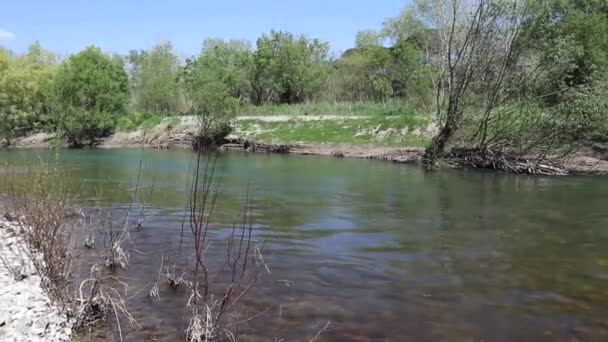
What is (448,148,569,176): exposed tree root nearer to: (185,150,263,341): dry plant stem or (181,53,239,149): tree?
(185,150,263,341): dry plant stem

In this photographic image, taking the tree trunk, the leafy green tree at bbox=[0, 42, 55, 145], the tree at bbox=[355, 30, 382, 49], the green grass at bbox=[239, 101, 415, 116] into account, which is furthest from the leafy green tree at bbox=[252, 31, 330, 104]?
the tree trunk

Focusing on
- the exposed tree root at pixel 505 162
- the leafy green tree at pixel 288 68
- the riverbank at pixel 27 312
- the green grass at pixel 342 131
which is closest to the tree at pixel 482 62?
the exposed tree root at pixel 505 162

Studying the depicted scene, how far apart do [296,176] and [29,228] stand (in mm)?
19648

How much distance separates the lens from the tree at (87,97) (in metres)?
57.4

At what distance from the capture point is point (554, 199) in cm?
2014

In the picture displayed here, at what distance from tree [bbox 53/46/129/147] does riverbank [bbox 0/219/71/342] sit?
2065 inches

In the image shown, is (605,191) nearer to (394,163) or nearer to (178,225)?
Answer: (394,163)

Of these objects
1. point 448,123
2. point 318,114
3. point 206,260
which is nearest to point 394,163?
point 448,123

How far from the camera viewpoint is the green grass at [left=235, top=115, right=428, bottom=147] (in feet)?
138

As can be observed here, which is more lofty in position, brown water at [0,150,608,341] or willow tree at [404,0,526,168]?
willow tree at [404,0,526,168]

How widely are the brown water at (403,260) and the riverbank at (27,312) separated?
669 millimetres

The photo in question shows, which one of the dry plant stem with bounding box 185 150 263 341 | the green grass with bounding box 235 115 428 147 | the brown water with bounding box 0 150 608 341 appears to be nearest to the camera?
the dry plant stem with bounding box 185 150 263 341

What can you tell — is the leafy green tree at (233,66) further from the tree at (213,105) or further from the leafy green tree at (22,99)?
the leafy green tree at (22,99)

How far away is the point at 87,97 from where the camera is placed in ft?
194
